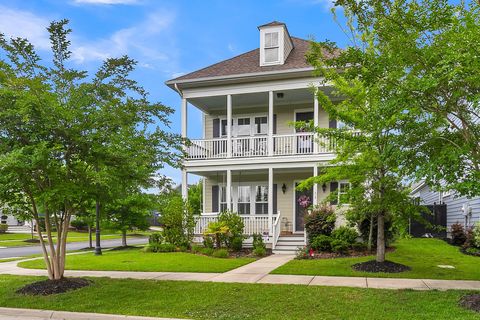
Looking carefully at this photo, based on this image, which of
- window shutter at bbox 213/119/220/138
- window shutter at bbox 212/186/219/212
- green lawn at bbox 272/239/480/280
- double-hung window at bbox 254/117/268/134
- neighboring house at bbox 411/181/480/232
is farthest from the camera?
window shutter at bbox 213/119/220/138

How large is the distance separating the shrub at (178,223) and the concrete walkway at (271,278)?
4660 mm

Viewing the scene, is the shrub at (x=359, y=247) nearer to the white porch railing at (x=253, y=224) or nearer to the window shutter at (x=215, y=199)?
the white porch railing at (x=253, y=224)

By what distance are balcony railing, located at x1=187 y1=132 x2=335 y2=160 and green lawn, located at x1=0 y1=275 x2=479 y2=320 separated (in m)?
8.83

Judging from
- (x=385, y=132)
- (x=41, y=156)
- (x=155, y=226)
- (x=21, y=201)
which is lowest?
(x=155, y=226)

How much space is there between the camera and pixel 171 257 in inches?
533

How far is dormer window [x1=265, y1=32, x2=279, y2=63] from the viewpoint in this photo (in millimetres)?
17672

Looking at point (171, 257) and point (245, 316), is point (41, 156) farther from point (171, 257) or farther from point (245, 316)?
point (171, 257)

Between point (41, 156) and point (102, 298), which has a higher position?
point (41, 156)

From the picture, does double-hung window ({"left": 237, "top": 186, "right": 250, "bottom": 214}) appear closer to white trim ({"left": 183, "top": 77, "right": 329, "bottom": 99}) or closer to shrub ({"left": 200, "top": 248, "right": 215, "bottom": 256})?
shrub ({"left": 200, "top": 248, "right": 215, "bottom": 256})

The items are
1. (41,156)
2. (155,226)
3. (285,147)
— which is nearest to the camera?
(41,156)

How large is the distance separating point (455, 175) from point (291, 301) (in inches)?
131

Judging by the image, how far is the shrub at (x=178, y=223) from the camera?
15.9m

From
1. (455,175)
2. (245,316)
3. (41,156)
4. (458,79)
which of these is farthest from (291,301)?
(41,156)

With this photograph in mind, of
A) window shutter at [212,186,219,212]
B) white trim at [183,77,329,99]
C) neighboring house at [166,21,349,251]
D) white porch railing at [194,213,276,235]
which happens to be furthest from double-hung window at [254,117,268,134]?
white porch railing at [194,213,276,235]
